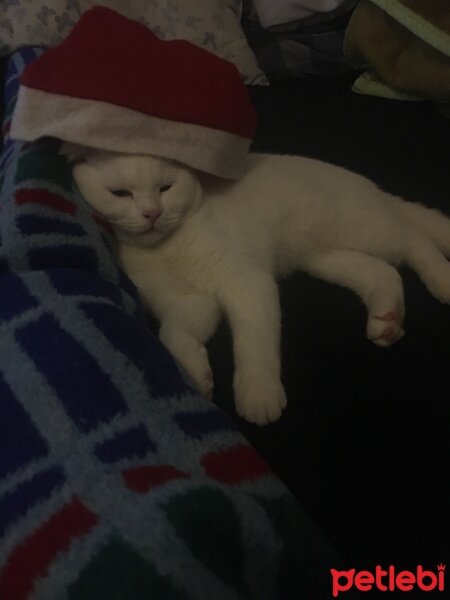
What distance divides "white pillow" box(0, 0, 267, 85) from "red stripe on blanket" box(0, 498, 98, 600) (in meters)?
1.40

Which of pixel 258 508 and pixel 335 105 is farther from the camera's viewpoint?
pixel 335 105

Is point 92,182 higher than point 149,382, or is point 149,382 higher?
point 92,182

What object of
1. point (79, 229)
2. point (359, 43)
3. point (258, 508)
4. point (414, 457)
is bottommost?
point (414, 457)

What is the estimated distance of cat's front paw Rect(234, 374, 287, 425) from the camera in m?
0.80

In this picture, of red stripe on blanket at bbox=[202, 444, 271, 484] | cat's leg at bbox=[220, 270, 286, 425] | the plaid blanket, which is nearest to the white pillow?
cat's leg at bbox=[220, 270, 286, 425]

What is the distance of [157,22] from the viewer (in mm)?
1719

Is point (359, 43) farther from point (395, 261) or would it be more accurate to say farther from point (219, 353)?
→ point (219, 353)

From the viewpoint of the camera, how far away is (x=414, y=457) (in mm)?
742

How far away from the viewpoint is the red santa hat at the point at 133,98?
3.13ft

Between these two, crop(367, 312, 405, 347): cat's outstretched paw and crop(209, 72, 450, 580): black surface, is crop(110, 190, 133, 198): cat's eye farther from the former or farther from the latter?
crop(367, 312, 405, 347): cat's outstretched paw

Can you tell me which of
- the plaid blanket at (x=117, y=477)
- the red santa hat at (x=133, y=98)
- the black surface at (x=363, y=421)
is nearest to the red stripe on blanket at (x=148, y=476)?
the plaid blanket at (x=117, y=477)

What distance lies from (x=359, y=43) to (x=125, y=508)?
1414 millimetres

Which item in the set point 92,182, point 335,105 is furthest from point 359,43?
point 92,182

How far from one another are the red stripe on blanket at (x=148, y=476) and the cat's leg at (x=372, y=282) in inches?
17.7
